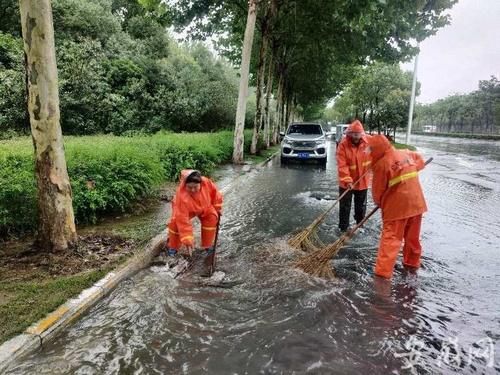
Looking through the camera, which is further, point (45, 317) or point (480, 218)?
point (480, 218)

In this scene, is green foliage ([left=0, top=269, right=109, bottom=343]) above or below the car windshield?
below

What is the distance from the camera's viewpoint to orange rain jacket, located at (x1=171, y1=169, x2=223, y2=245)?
16.9ft

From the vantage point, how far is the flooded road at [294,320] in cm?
325

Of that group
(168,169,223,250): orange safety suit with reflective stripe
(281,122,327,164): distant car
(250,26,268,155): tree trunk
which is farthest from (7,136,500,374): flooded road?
(250,26,268,155): tree trunk

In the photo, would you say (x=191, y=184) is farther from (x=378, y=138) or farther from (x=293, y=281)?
(x=378, y=138)

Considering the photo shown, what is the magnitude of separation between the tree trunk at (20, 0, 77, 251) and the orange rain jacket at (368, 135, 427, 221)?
3.73m

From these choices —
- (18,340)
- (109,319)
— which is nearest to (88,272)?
(109,319)

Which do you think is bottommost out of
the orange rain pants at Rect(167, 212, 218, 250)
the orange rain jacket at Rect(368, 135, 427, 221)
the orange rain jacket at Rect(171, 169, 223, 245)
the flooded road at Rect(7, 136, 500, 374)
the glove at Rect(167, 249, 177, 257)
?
the flooded road at Rect(7, 136, 500, 374)

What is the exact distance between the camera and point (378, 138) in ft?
16.5

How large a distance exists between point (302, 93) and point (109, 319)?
41.3 metres

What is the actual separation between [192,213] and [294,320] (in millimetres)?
2066

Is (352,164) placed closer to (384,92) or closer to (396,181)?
(396,181)

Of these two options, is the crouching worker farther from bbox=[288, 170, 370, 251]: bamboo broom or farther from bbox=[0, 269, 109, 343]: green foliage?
bbox=[288, 170, 370, 251]: bamboo broom

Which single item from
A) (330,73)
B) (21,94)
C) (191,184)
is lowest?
(191,184)
